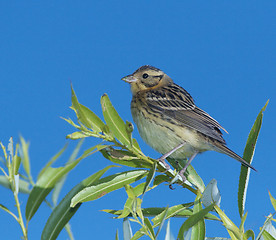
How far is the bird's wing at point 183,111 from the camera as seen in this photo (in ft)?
17.0

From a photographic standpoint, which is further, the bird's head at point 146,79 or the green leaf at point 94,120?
the bird's head at point 146,79

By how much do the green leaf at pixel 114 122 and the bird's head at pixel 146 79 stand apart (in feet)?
10.3

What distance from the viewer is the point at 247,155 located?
10.4 feet

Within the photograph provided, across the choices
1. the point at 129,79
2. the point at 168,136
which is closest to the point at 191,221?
the point at 168,136

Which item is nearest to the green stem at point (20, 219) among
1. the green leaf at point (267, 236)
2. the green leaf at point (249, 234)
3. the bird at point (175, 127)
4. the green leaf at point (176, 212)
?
the green leaf at point (176, 212)

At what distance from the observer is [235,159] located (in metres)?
4.75

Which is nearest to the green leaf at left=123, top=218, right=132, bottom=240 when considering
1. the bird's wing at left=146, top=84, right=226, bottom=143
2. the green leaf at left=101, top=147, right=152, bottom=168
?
the green leaf at left=101, top=147, right=152, bottom=168

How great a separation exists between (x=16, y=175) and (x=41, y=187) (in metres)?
0.19

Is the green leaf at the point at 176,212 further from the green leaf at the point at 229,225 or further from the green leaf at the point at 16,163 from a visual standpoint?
the green leaf at the point at 16,163

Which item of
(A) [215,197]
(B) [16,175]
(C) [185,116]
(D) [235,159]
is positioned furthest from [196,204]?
(C) [185,116]

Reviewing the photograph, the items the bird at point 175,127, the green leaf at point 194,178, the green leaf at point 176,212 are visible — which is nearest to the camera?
the green leaf at point 176,212

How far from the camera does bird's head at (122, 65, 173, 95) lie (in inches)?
244

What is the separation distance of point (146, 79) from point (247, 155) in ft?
11.3

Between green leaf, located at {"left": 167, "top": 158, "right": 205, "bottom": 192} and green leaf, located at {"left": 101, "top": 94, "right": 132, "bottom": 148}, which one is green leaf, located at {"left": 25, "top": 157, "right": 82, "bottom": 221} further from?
green leaf, located at {"left": 167, "top": 158, "right": 205, "bottom": 192}
